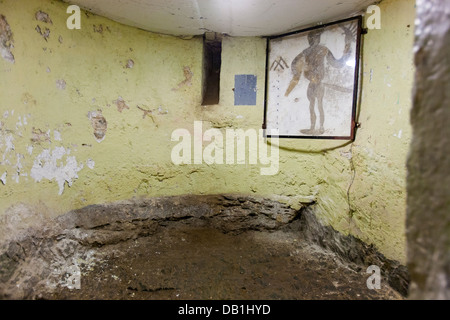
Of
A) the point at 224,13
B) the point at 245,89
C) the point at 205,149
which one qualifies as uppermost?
the point at 224,13

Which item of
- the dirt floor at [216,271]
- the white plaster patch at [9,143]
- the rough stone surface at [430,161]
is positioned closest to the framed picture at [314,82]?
the dirt floor at [216,271]

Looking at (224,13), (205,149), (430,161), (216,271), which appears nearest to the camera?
(430,161)

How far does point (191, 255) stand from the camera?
94.5 inches

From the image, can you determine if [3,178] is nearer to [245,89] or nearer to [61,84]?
[61,84]

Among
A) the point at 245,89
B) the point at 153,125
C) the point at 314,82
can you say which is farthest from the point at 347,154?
the point at 153,125

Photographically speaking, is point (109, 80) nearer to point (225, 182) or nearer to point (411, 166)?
point (225, 182)

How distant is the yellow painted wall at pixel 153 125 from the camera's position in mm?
1861

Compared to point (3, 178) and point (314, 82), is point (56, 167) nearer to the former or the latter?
point (3, 178)

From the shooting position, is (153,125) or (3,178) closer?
(3,178)

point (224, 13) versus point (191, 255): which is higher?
point (224, 13)

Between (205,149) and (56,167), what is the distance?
151 centimetres

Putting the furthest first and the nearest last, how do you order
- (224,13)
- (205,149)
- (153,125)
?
(205,149), (153,125), (224,13)

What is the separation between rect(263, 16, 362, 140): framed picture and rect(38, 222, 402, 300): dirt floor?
1223 millimetres

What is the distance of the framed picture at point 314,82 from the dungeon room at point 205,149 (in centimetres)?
1
